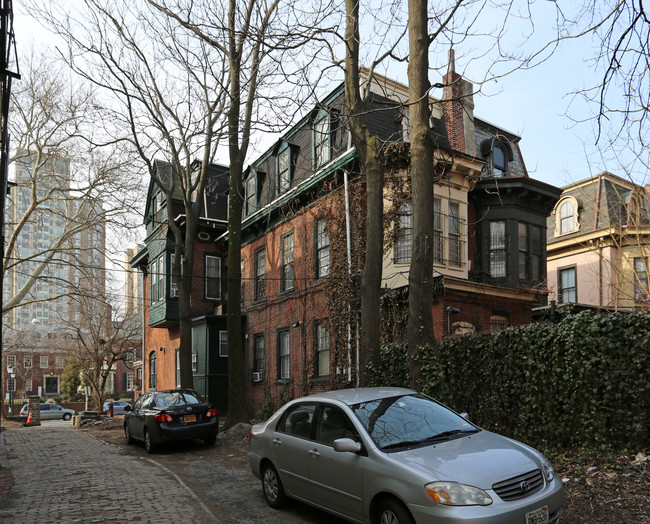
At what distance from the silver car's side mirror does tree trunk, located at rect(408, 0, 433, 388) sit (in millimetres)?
4347

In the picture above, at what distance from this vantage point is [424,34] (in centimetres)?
1022

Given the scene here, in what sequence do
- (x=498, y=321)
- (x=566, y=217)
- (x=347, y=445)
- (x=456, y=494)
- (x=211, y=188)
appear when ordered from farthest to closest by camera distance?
1. (x=211, y=188)
2. (x=566, y=217)
3. (x=498, y=321)
4. (x=347, y=445)
5. (x=456, y=494)

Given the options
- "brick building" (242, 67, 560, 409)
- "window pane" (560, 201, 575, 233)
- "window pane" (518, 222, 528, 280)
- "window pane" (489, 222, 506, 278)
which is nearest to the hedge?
"brick building" (242, 67, 560, 409)

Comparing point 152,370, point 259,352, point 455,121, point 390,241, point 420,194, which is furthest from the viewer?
point 152,370

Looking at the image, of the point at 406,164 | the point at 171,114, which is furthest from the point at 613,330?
the point at 171,114

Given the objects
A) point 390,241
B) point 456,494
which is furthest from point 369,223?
point 456,494

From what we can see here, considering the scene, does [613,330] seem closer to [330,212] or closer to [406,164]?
[406,164]

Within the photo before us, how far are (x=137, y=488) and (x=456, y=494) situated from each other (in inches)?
237

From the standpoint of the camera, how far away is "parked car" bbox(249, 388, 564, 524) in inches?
192

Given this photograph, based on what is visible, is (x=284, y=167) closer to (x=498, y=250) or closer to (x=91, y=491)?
(x=498, y=250)

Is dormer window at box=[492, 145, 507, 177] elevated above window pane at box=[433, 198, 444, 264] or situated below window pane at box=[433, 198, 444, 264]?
above

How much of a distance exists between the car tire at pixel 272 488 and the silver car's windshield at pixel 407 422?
5.71 feet

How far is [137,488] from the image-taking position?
895 cm

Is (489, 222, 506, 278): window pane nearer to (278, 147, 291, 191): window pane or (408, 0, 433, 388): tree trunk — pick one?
(278, 147, 291, 191): window pane
